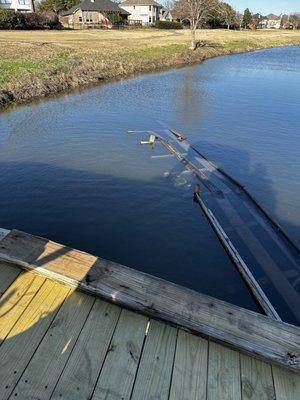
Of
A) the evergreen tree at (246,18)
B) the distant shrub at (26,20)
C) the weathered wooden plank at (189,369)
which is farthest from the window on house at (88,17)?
the weathered wooden plank at (189,369)

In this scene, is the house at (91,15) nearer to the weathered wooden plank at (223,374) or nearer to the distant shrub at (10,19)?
the distant shrub at (10,19)

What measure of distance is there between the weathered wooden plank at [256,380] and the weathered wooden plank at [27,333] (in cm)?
254

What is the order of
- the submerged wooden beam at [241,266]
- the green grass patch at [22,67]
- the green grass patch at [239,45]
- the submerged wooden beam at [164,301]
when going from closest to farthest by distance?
the submerged wooden beam at [164,301]
the submerged wooden beam at [241,266]
the green grass patch at [22,67]
the green grass patch at [239,45]

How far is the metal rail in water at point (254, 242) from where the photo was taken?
867 centimetres

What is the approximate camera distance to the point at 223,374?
13.2 ft

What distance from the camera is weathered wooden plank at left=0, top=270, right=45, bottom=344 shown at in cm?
460

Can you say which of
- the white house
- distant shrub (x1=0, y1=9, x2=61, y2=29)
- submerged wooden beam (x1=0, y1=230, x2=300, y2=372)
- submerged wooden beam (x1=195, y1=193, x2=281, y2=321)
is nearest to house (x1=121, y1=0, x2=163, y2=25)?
the white house

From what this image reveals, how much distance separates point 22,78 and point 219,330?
2908 centimetres

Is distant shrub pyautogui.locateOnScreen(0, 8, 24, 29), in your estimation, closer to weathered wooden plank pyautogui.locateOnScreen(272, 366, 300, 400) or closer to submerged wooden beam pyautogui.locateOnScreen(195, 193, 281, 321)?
submerged wooden beam pyautogui.locateOnScreen(195, 193, 281, 321)

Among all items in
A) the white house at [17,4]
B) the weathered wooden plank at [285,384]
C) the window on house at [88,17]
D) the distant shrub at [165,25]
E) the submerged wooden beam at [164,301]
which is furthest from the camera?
the distant shrub at [165,25]

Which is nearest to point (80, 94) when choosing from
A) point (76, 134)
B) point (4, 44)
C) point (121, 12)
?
point (76, 134)

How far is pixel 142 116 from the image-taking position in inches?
949

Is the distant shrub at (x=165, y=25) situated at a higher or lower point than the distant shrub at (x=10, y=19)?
lower

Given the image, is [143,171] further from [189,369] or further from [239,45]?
[239,45]
